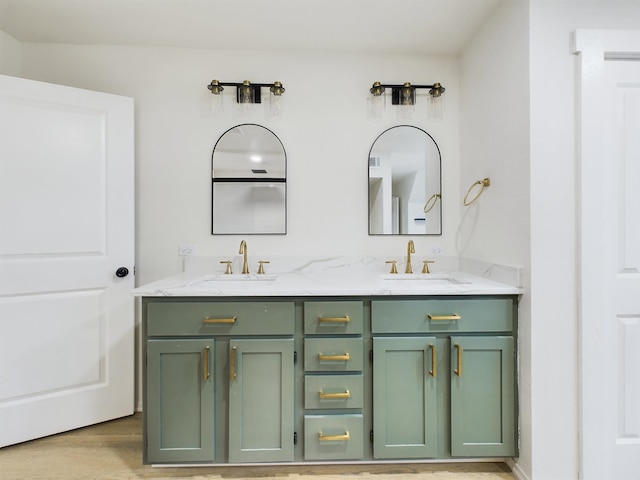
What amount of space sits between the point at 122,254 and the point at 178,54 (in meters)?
1.33

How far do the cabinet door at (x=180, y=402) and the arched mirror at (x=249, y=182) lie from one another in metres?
0.87

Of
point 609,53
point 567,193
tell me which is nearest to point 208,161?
point 567,193

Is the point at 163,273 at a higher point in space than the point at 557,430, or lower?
higher

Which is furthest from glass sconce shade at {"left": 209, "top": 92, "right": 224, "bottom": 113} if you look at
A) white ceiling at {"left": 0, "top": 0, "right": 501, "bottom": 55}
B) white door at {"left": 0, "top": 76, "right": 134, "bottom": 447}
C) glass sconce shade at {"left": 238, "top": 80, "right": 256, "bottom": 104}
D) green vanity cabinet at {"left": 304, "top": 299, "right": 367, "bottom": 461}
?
green vanity cabinet at {"left": 304, "top": 299, "right": 367, "bottom": 461}

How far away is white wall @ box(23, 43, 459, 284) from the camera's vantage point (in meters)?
2.17

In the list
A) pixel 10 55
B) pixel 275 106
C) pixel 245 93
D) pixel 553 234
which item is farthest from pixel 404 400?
pixel 10 55

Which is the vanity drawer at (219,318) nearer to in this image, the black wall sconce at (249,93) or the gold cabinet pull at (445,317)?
the gold cabinet pull at (445,317)

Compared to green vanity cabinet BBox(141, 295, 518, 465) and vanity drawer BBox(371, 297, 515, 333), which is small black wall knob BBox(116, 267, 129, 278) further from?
vanity drawer BBox(371, 297, 515, 333)

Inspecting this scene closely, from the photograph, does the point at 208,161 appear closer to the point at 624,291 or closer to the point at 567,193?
the point at 567,193

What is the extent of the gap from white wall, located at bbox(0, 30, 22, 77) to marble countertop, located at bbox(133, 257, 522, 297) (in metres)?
1.63

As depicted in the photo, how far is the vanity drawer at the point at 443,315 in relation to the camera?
1565 mm

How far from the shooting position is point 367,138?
2.24 m

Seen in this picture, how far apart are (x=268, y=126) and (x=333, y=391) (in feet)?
5.38

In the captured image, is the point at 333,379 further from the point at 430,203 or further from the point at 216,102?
the point at 216,102
